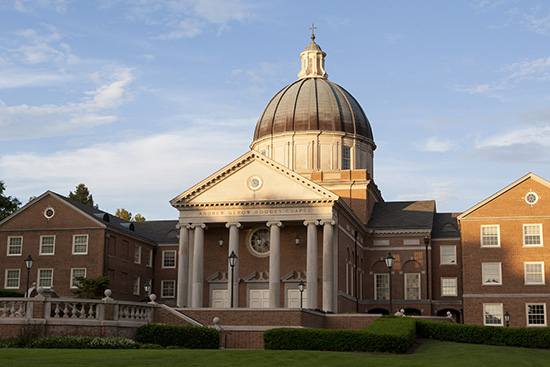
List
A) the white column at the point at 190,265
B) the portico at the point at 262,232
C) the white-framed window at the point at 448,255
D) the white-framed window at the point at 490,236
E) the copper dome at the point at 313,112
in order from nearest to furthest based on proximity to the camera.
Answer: the portico at the point at 262,232 < the white column at the point at 190,265 < the white-framed window at the point at 490,236 < the white-framed window at the point at 448,255 < the copper dome at the point at 313,112

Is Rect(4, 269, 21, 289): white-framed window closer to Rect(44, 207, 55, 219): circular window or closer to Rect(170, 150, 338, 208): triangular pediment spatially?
Rect(44, 207, 55, 219): circular window

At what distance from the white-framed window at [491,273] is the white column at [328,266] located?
1382cm

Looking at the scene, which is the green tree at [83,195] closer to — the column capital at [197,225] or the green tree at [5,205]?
the green tree at [5,205]

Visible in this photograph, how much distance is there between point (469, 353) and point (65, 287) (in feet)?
128

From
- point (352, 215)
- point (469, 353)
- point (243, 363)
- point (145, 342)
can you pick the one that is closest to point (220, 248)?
point (352, 215)

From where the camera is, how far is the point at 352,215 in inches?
2347

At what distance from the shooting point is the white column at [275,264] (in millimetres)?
53719

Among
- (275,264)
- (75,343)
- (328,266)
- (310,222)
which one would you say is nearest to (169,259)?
(275,264)

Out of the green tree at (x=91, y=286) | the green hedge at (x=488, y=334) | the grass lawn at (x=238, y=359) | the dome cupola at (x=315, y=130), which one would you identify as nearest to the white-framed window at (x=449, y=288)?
the dome cupola at (x=315, y=130)

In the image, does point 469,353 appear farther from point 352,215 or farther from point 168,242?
point 168,242

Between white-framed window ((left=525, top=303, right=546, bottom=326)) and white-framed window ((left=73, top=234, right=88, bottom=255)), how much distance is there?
34285 millimetres

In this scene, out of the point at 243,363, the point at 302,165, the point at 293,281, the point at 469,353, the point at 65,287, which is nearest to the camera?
the point at 243,363

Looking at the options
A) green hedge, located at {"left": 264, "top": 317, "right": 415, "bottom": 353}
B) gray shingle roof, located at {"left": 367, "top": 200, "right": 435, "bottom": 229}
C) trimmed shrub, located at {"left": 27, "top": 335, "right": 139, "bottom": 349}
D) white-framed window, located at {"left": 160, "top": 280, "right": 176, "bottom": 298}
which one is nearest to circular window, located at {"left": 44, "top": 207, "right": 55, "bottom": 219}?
white-framed window, located at {"left": 160, "top": 280, "right": 176, "bottom": 298}

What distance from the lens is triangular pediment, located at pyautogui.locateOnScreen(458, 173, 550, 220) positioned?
6012 centimetres
